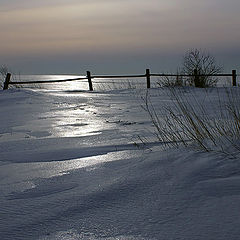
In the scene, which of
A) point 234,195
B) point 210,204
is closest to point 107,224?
point 210,204

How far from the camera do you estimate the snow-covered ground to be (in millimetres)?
1210

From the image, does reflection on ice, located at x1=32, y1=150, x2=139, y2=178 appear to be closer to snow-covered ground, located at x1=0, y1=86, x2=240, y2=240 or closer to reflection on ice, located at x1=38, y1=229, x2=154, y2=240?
snow-covered ground, located at x1=0, y1=86, x2=240, y2=240

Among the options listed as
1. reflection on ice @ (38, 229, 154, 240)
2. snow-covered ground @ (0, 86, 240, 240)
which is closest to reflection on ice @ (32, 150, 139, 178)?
snow-covered ground @ (0, 86, 240, 240)

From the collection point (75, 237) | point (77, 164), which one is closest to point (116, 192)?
point (75, 237)

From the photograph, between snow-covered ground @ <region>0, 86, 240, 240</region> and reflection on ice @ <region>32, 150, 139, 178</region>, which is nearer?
snow-covered ground @ <region>0, 86, 240, 240</region>

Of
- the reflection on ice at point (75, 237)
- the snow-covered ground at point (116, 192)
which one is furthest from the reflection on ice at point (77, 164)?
the reflection on ice at point (75, 237)

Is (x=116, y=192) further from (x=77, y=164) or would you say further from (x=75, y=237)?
(x=77, y=164)

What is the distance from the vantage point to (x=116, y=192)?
1.59 m

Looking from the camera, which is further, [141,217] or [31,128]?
[31,128]

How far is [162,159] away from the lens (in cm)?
210

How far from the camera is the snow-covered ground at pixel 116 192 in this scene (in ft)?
3.97

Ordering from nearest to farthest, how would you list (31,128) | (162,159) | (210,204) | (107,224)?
(107,224), (210,204), (162,159), (31,128)

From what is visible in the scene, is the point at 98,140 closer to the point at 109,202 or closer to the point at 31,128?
the point at 31,128

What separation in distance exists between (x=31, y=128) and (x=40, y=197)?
7.80ft
